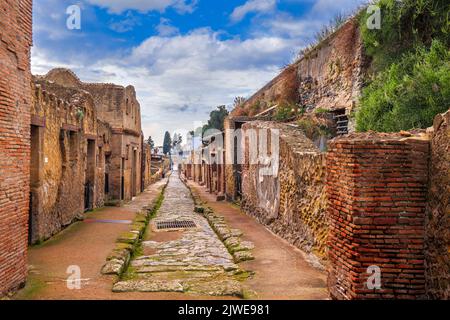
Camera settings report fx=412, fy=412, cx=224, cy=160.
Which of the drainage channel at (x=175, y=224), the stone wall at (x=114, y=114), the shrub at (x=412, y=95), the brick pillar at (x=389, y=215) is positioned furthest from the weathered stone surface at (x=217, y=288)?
the stone wall at (x=114, y=114)

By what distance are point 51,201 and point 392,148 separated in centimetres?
822

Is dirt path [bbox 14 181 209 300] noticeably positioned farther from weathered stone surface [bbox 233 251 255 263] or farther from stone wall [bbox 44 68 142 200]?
stone wall [bbox 44 68 142 200]

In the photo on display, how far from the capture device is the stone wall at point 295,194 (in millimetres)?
7676

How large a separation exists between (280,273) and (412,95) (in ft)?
16.7

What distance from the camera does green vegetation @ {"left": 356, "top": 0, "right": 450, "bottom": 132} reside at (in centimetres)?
877

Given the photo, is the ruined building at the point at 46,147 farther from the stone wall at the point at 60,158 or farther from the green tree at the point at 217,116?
the green tree at the point at 217,116

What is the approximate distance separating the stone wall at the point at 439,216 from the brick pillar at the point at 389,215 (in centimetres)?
9

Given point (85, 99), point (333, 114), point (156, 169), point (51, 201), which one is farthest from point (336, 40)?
point (156, 169)

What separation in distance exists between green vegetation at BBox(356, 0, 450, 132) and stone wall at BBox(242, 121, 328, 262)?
194cm

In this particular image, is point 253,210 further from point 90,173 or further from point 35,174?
point 35,174

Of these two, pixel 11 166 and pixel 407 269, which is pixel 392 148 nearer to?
pixel 407 269

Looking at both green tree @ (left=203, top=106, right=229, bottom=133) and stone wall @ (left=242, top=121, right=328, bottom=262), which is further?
green tree @ (left=203, top=106, right=229, bottom=133)

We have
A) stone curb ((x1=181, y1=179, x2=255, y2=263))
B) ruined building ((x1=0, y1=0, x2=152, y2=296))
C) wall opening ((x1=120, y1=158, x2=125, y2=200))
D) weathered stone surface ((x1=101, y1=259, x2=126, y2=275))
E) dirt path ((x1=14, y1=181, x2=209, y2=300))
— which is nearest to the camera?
ruined building ((x1=0, y1=0, x2=152, y2=296))

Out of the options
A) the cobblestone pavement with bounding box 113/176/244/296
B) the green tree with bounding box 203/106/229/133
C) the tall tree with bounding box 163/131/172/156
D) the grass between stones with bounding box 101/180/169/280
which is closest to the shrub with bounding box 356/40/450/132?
the cobblestone pavement with bounding box 113/176/244/296
